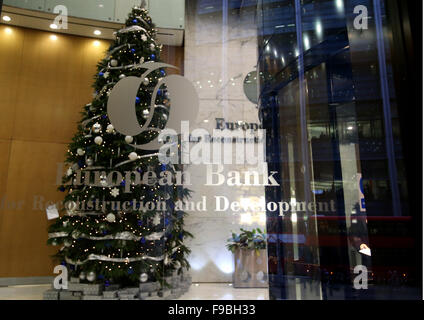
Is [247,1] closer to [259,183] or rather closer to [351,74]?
[351,74]

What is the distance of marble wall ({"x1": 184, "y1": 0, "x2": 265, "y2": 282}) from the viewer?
9.17 feet

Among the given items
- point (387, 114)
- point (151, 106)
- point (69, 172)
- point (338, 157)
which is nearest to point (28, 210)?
point (69, 172)

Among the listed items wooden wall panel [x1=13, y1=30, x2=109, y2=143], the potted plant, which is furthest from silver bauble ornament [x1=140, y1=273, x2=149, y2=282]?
wooden wall panel [x1=13, y1=30, x2=109, y2=143]

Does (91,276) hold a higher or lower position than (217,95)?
lower

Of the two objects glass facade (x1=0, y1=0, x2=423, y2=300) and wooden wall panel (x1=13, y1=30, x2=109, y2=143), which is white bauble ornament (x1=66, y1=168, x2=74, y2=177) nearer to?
glass facade (x1=0, y1=0, x2=423, y2=300)

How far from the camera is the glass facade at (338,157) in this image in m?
1.92

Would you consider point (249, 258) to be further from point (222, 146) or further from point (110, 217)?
point (110, 217)

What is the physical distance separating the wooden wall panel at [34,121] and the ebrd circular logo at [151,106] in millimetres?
718

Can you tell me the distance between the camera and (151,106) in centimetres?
310

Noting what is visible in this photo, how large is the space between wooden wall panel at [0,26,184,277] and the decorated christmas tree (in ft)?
1.06

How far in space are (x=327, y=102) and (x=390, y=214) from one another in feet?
3.09

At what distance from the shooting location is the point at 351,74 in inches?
88.7

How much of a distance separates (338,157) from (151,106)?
6.06 feet
